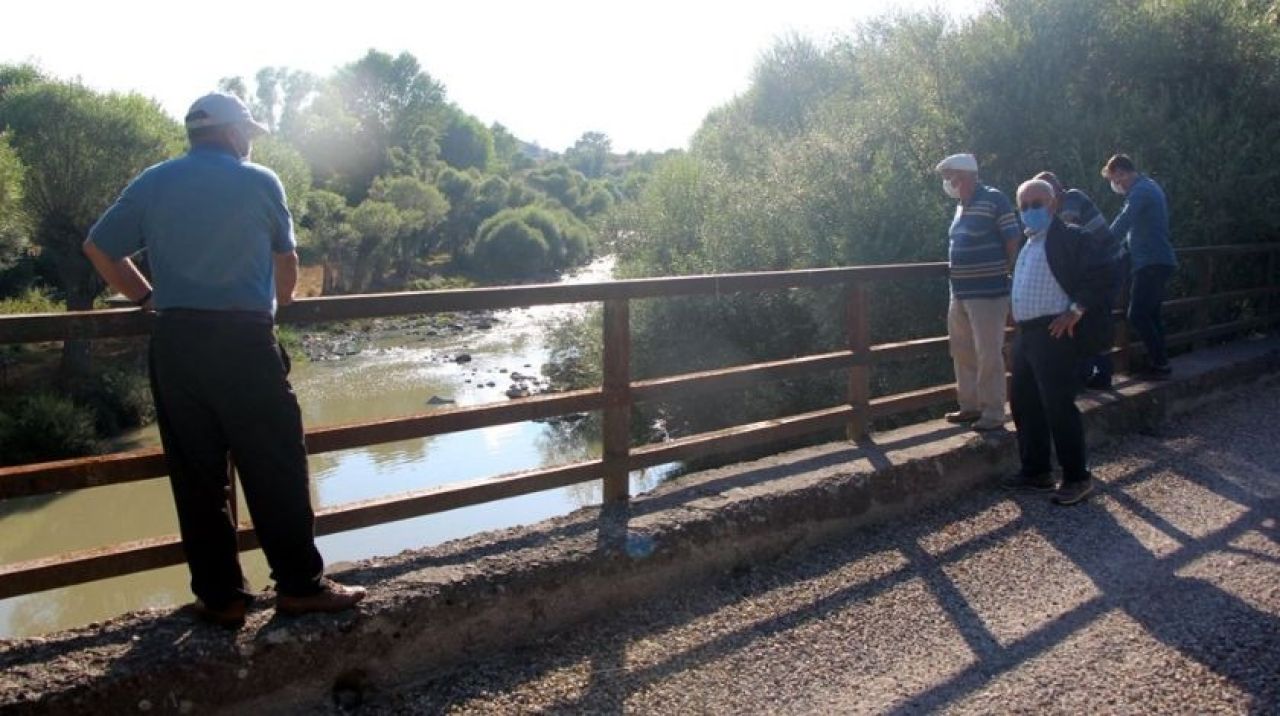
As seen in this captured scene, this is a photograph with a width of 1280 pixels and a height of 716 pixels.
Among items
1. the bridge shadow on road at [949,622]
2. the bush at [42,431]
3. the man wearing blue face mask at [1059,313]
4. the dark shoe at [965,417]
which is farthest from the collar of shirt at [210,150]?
the bush at [42,431]

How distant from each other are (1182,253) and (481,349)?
102ft

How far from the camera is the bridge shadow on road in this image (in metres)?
3.28

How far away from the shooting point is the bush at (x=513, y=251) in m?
67.7

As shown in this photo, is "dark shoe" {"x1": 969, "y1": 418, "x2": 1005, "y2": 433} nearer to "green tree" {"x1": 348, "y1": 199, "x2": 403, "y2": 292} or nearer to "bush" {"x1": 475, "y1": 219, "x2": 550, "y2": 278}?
"green tree" {"x1": 348, "y1": 199, "x2": 403, "y2": 292}

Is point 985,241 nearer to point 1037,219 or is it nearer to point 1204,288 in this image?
point 1037,219

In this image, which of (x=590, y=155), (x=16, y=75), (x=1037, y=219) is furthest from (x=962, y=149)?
(x=590, y=155)

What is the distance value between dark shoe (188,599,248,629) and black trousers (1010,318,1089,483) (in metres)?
4.10

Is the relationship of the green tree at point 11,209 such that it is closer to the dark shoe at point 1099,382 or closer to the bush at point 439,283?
the dark shoe at point 1099,382

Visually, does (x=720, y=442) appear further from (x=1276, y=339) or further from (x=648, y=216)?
(x=648, y=216)

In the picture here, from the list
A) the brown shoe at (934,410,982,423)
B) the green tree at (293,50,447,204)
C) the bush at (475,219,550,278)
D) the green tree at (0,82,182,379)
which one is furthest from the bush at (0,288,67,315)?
the green tree at (293,50,447,204)

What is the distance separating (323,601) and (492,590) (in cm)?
61

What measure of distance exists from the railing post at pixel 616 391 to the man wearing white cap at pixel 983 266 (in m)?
2.48

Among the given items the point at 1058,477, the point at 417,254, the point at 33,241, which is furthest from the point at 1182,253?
the point at 417,254

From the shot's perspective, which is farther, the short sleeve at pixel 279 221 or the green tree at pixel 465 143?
the green tree at pixel 465 143
